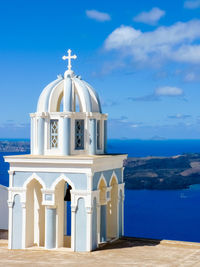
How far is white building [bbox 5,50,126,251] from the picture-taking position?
15.6 meters

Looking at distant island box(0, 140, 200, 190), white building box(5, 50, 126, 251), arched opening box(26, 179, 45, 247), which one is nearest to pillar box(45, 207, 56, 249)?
white building box(5, 50, 126, 251)

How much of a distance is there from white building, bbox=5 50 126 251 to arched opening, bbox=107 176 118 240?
0.46ft

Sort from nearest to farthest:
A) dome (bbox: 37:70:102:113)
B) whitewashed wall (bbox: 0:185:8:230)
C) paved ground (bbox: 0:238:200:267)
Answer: paved ground (bbox: 0:238:200:267) < dome (bbox: 37:70:102:113) < whitewashed wall (bbox: 0:185:8:230)

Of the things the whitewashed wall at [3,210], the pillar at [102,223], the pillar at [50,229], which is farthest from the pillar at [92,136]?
the whitewashed wall at [3,210]

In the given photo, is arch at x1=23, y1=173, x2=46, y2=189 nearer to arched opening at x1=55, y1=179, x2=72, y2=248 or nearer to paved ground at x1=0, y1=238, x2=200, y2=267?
arched opening at x1=55, y1=179, x2=72, y2=248

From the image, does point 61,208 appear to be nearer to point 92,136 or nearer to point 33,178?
point 33,178

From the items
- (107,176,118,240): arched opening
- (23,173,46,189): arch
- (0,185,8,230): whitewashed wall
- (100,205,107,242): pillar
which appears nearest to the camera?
(23,173,46,189): arch

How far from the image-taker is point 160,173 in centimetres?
7344

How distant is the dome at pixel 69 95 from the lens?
53.8 feet

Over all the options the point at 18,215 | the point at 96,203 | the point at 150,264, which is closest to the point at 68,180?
the point at 96,203

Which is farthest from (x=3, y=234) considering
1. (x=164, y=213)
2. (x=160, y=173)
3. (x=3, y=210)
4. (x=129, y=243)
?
(x=160, y=173)

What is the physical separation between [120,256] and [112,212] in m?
2.62

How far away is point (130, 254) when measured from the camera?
15422 millimetres

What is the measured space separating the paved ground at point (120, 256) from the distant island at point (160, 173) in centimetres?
4699
